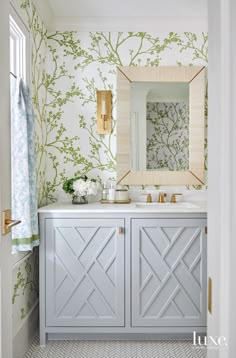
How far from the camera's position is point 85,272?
8.14 ft

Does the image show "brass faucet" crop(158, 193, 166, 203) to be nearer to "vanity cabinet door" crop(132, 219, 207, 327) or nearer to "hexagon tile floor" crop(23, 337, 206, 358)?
"vanity cabinet door" crop(132, 219, 207, 327)

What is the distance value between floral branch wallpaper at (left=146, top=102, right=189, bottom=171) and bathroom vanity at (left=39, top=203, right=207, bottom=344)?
2.28 ft

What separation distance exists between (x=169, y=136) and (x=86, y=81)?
2.86 ft

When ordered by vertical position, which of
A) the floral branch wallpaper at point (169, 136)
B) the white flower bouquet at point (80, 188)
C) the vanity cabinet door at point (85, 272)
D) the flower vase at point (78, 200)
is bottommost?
the vanity cabinet door at point (85, 272)

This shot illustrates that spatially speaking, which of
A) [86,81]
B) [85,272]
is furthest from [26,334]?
[86,81]

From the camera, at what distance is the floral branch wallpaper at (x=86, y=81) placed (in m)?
3.04

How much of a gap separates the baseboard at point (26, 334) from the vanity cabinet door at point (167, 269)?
2.51 feet

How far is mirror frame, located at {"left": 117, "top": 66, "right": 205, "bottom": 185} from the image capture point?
3.03 metres

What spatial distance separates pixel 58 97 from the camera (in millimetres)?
3055

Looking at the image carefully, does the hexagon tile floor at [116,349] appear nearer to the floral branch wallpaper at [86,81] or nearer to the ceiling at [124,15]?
the floral branch wallpaper at [86,81]

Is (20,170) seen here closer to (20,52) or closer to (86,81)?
(20,52)

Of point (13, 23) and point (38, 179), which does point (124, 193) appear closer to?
point (38, 179)

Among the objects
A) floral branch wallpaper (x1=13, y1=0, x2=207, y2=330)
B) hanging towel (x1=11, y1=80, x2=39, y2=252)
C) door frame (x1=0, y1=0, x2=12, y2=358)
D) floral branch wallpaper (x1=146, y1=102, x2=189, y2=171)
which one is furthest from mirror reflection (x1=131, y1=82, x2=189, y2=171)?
door frame (x1=0, y1=0, x2=12, y2=358)

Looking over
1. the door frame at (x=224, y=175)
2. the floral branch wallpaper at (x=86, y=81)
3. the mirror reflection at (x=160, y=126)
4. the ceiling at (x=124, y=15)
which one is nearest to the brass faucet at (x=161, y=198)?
the mirror reflection at (x=160, y=126)
